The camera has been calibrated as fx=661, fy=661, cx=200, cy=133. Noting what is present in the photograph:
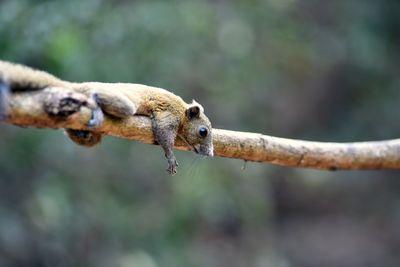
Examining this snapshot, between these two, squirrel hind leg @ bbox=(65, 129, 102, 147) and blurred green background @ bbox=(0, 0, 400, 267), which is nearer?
squirrel hind leg @ bbox=(65, 129, 102, 147)

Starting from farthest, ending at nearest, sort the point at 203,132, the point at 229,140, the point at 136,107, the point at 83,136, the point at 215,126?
1. the point at 215,126
2. the point at 203,132
3. the point at 229,140
4. the point at 136,107
5. the point at 83,136

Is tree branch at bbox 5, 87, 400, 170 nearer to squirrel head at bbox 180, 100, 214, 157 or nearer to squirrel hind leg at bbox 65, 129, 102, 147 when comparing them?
squirrel head at bbox 180, 100, 214, 157

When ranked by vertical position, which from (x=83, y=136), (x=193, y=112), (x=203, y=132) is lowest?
(x=83, y=136)

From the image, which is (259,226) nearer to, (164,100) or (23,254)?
(23,254)

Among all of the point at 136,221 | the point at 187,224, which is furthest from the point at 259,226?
→ the point at 136,221

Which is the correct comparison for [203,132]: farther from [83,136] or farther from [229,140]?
[83,136]

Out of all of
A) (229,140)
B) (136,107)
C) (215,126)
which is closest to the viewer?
(136,107)

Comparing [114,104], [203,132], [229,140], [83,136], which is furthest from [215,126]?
[114,104]

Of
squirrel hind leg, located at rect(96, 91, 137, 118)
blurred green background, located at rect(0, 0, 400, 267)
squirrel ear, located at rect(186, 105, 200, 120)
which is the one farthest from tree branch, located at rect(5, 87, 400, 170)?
blurred green background, located at rect(0, 0, 400, 267)
